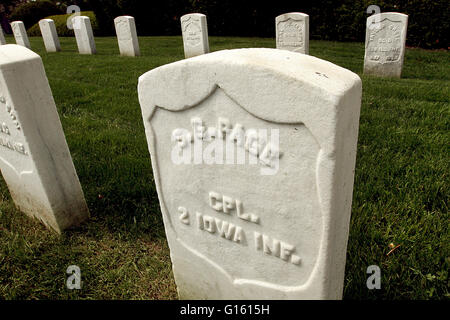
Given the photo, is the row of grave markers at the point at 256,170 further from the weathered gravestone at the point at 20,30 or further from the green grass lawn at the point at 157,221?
the weathered gravestone at the point at 20,30

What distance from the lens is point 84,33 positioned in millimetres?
9234

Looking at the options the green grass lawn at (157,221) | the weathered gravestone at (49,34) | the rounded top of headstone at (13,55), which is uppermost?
the rounded top of headstone at (13,55)

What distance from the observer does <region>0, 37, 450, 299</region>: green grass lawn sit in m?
1.89

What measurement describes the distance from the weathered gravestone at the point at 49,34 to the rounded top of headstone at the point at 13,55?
9.22 metres

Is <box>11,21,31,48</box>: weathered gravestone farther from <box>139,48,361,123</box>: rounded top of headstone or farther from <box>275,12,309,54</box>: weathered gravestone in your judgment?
<box>139,48,361,123</box>: rounded top of headstone

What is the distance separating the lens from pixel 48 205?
2.38 metres

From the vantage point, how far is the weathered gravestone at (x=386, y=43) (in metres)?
5.86

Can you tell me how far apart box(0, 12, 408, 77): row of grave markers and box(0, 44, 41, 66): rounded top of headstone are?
18.6 feet

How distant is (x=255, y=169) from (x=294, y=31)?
6.47 m

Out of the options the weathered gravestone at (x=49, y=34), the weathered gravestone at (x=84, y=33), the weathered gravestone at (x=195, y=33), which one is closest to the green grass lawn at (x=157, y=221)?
the weathered gravestone at (x=195, y=33)

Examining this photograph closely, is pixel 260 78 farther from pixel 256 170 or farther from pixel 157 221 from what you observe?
pixel 157 221

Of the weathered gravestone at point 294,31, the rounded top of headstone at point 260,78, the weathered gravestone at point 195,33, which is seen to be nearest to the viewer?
the rounded top of headstone at point 260,78
